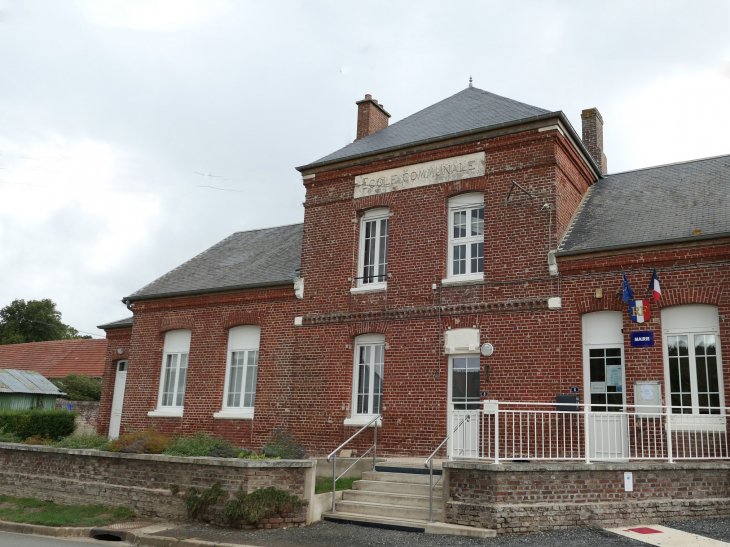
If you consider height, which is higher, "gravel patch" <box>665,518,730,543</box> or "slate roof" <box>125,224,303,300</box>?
"slate roof" <box>125,224,303,300</box>

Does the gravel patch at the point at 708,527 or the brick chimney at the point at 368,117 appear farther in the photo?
the brick chimney at the point at 368,117

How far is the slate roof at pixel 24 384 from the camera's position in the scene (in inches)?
1019

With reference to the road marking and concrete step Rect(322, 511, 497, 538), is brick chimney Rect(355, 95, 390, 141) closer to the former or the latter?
concrete step Rect(322, 511, 497, 538)

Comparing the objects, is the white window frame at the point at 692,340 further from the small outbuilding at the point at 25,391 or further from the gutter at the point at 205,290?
the small outbuilding at the point at 25,391

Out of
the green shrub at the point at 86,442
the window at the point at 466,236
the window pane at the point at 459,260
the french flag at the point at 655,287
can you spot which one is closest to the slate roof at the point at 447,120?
the window at the point at 466,236

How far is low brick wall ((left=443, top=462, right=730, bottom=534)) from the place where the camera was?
891 centimetres

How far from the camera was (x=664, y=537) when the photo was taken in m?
8.54

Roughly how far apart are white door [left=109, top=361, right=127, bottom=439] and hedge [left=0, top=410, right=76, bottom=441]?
164 centimetres

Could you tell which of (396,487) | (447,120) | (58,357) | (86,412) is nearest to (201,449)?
(396,487)

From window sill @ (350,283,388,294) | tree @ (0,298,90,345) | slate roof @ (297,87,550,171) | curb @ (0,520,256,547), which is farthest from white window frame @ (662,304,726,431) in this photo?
tree @ (0,298,90,345)

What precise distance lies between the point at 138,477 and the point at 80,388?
20628 mm

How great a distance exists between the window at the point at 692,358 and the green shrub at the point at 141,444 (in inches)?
346

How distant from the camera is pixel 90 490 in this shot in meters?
11.6

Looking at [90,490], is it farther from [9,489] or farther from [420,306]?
[420,306]
